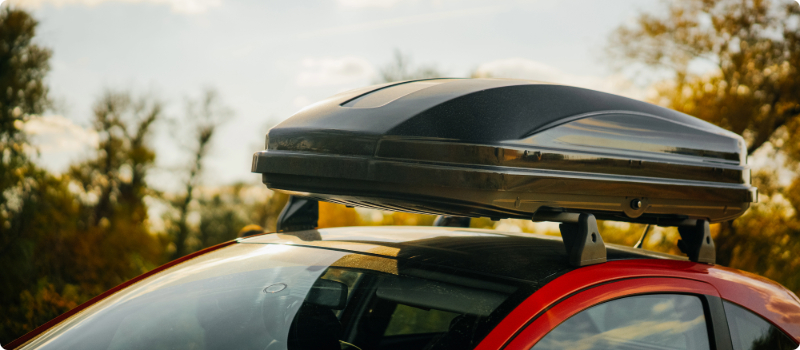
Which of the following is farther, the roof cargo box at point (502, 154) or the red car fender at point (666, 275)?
the roof cargo box at point (502, 154)

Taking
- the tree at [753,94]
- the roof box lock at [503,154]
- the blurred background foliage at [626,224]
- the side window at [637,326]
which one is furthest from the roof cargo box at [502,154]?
the tree at [753,94]

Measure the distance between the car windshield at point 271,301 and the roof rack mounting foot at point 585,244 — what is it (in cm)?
21

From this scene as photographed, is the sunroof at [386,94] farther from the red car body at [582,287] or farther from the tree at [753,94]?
the tree at [753,94]

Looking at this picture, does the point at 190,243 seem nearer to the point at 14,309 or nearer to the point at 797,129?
the point at 14,309

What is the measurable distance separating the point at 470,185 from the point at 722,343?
958mm

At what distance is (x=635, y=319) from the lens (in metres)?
1.60

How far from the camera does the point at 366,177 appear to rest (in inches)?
58.7

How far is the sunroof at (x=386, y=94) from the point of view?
1659 mm

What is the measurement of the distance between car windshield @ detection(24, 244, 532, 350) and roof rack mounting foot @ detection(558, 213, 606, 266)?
21cm

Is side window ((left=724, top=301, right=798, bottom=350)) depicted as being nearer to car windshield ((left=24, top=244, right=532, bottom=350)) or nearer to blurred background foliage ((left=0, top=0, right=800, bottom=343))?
car windshield ((left=24, top=244, right=532, bottom=350))

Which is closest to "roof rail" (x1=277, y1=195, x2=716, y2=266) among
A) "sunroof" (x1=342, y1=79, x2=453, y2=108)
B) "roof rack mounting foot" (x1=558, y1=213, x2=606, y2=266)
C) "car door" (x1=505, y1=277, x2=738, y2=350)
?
"roof rack mounting foot" (x1=558, y1=213, x2=606, y2=266)

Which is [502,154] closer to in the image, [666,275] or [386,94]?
[386,94]

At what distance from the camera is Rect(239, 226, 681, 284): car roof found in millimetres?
1613

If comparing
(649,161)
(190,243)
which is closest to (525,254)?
(649,161)
